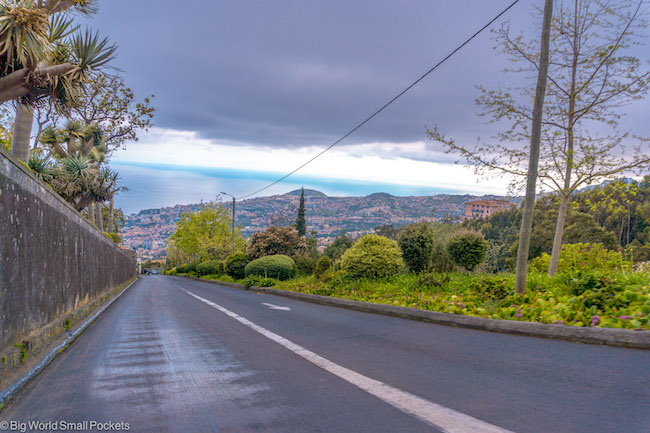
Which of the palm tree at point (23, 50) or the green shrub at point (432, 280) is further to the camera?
the green shrub at point (432, 280)

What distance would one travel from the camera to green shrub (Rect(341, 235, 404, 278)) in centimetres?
1443

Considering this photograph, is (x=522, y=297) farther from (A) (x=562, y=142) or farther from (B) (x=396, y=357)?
(A) (x=562, y=142)

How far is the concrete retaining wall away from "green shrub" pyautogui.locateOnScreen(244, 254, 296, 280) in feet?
47.7

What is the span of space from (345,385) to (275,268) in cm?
2029

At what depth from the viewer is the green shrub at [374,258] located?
568 inches

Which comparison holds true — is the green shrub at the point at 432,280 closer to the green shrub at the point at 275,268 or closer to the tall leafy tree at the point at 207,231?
the green shrub at the point at 275,268

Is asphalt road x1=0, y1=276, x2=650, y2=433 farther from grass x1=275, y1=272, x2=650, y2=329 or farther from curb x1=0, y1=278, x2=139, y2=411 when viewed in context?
grass x1=275, y1=272, x2=650, y2=329

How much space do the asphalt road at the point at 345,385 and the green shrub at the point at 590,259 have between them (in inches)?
264

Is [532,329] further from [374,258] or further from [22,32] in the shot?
[22,32]

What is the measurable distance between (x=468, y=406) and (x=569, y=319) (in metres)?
4.26

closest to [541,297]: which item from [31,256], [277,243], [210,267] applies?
[31,256]

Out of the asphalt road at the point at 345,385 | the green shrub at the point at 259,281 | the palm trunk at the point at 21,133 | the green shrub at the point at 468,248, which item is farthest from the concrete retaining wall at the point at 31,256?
the green shrub at the point at 259,281

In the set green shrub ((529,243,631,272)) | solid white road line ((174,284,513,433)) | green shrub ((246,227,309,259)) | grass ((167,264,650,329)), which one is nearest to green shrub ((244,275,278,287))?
green shrub ((246,227,309,259))

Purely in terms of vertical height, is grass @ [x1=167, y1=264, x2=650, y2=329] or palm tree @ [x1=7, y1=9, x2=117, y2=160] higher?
palm tree @ [x1=7, y1=9, x2=117, y2=160]
